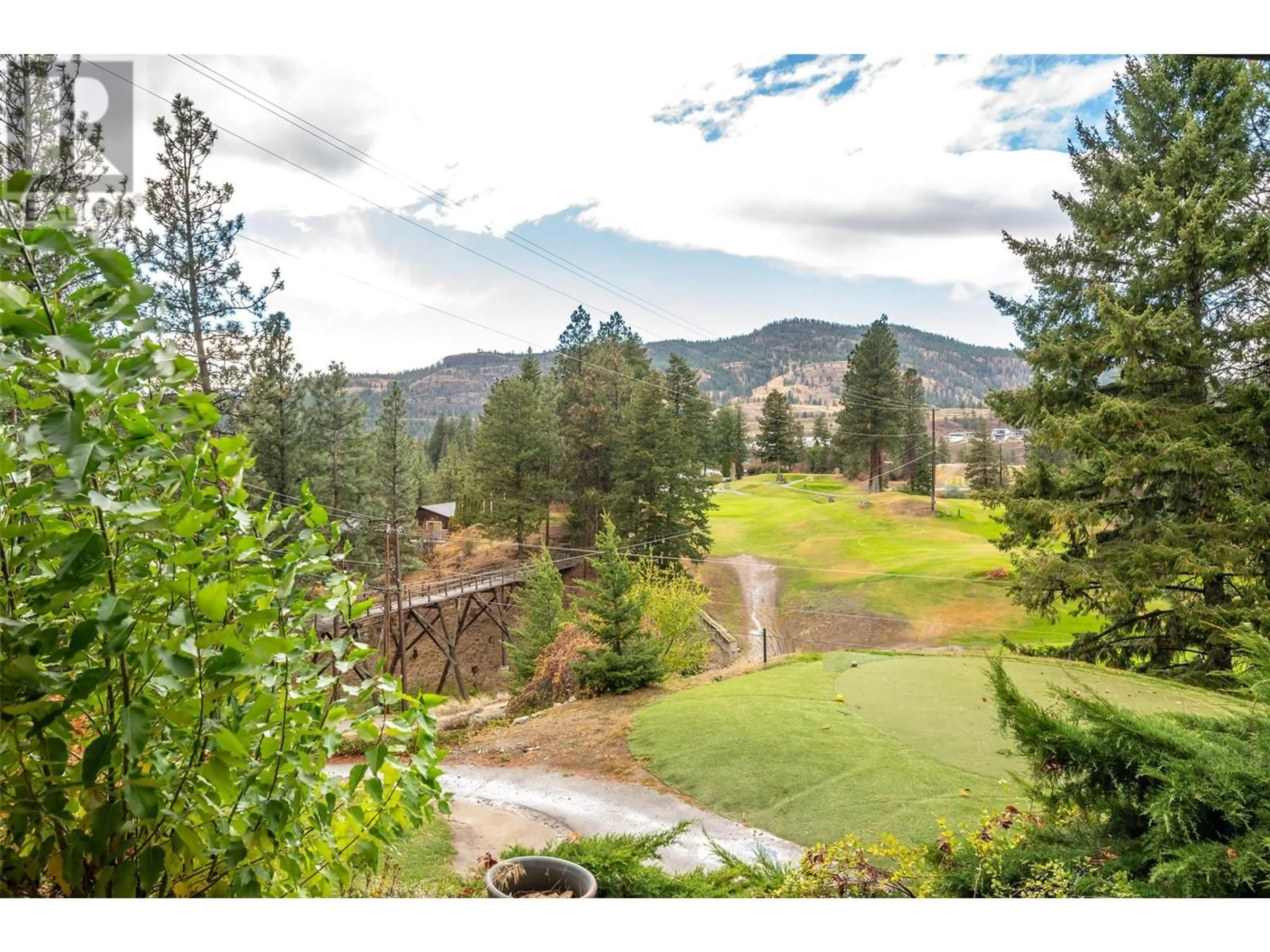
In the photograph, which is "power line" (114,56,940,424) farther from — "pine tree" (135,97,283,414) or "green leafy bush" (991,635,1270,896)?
"green leafy bush" (991,635,1270,896)

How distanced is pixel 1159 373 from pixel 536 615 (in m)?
5.33

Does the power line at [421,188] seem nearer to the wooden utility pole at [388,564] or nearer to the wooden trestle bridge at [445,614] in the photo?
the wooden utility pole at [388,564]

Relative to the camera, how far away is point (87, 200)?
2896 millimetres

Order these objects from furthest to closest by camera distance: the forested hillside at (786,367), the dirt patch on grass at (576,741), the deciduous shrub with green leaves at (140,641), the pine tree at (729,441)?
the pine tree at (729,441) < the forested hillside at (786,367) < the dirt patch on grass at (576,741) < the deciduous shrub with green leaves at (140,641)

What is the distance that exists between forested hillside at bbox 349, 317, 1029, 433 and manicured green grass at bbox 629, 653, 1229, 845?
6.49 feet

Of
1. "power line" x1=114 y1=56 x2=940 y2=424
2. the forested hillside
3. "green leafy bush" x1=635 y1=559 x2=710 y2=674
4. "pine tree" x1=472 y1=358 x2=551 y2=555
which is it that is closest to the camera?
"power line" x1=114 y1=56 x2=940 y2=424

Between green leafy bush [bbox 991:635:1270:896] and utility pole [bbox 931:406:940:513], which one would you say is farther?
utility pole [bbox 931:406:940:513]

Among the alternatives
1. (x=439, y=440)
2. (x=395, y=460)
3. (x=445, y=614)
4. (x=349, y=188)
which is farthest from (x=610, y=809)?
(x=445, y=614)

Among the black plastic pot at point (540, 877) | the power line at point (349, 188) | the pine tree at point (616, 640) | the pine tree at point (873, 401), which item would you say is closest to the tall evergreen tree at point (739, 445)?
the pine tree at point (873, 401)

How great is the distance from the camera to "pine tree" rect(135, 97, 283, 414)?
3.31 m

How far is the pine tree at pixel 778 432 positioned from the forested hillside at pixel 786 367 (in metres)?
0.26

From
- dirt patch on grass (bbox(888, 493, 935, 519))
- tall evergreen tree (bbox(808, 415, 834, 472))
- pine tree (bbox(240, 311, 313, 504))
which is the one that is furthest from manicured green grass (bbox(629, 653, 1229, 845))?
pine tree (bbox(240, 311, 313, 504))

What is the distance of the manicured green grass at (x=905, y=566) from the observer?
220 inches
